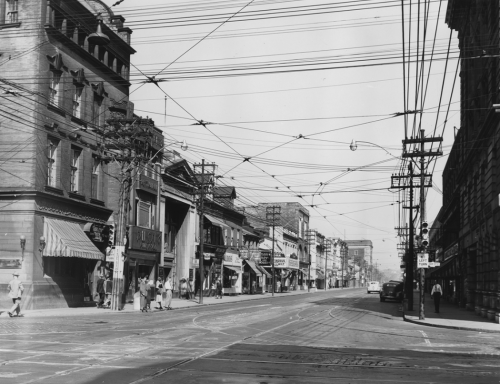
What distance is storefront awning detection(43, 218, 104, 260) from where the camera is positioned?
31.5 metres

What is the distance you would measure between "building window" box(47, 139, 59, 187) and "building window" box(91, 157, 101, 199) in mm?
Answer: 4682

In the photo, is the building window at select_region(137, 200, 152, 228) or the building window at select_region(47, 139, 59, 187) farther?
the building window at select_region(137, 200, 152, 228)

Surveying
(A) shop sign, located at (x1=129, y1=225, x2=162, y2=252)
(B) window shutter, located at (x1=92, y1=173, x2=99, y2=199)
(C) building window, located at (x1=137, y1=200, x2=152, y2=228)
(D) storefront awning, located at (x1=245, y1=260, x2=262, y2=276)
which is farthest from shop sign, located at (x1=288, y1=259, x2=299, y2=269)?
(B) window shutter, located at (x1=92, y1=173, x2=99, y2=199)

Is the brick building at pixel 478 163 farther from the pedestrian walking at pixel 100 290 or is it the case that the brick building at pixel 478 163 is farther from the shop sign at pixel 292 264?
the shop sign at pixel 292 264

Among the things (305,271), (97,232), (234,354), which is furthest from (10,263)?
(305,271)

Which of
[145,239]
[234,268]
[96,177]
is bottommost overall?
[234,268]

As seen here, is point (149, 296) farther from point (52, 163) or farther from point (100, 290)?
point (52, 163)

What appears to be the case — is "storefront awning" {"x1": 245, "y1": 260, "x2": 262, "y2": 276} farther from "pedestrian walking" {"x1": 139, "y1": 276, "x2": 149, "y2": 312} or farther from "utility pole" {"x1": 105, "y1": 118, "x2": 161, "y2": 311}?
"utility pole" {"x1": 105, "y1": 118, "x2": 161, "y2": 311}

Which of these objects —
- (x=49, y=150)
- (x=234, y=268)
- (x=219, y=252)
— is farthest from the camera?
(x=234, y=268)

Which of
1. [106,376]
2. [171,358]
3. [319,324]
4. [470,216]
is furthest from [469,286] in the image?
[106,376]

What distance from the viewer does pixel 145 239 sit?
143 feet

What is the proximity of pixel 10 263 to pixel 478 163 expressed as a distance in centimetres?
2614

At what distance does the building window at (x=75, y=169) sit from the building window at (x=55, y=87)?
332 centimetres

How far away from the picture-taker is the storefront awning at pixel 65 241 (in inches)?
1239
